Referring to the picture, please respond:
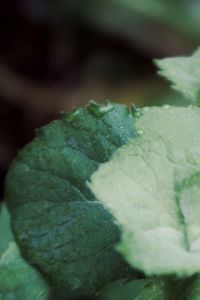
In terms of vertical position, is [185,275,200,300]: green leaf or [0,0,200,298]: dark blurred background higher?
[0,0,200,298]: dark blurred background

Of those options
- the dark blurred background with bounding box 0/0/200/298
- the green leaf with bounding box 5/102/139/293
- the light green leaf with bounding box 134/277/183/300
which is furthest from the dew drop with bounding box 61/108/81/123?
the dark blurred background with bounding box 0/0/200/298

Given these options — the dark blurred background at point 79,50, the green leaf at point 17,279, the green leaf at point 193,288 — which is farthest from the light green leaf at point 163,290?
the dark blurred background at point 79,50

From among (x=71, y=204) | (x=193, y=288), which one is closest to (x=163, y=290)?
(x=193, y=288)

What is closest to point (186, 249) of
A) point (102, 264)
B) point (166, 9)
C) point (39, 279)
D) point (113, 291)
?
point (102, 264)

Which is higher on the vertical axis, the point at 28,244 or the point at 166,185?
the point at 28,244

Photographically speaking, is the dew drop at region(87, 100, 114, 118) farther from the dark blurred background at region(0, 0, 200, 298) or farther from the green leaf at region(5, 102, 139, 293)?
the dark blurred background at region(0, 0, 200, 298)

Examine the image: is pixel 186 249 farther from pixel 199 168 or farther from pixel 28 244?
pixel 28 244
